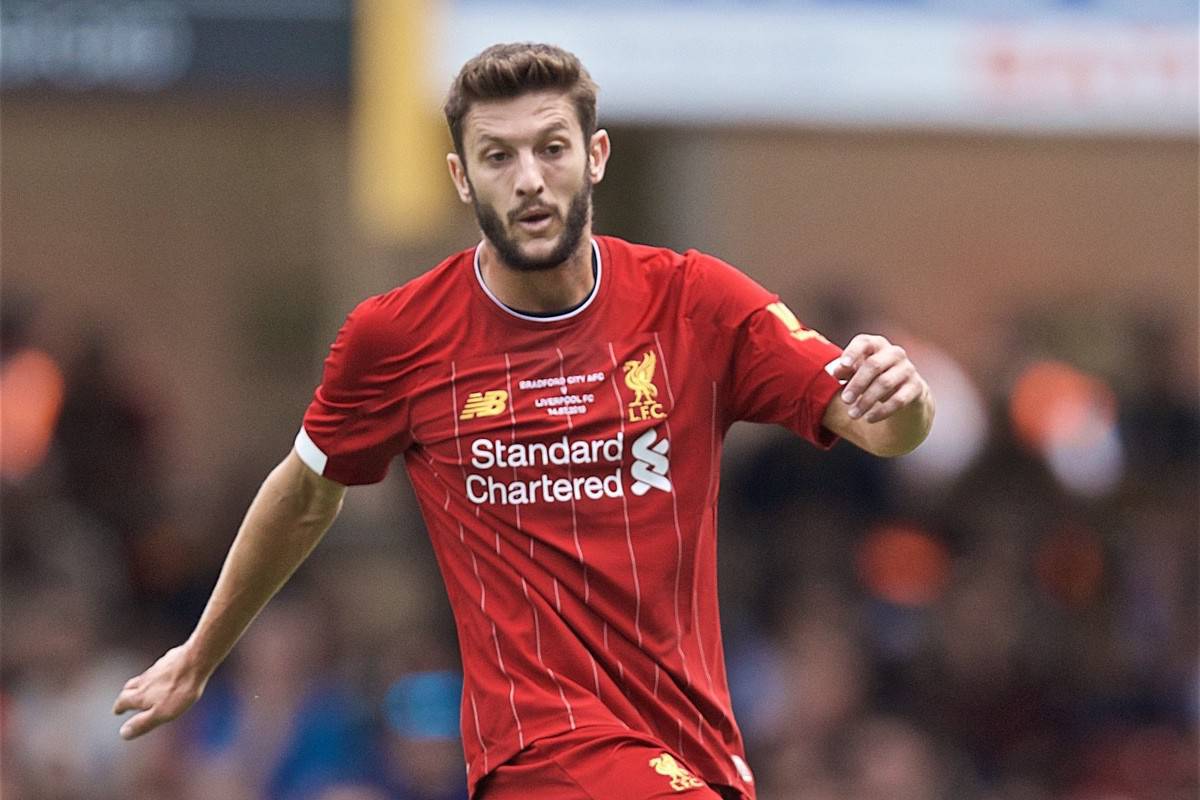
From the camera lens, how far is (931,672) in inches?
405

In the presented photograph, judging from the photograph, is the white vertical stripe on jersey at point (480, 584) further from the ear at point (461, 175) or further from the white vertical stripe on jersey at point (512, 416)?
the ear at point (461, 175)

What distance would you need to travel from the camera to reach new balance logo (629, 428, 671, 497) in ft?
15.2

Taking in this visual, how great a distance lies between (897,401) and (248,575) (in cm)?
171

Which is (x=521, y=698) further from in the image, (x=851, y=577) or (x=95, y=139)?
(x=95, y=139)

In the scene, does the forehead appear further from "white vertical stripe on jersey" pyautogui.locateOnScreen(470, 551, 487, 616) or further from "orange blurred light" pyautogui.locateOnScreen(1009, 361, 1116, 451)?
"orange blurred light" pyautogui.locateOnScreen(1009, 361, 1116, 451)

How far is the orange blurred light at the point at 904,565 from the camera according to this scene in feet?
34.6

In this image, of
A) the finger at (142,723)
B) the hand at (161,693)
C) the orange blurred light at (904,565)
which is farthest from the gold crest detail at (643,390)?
the orange blurred light at (904,565)

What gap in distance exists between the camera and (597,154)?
4.72m

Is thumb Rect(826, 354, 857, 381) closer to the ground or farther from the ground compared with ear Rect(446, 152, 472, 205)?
closer to the ground

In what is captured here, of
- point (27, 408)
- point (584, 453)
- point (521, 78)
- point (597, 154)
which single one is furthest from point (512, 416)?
point (27, 408)

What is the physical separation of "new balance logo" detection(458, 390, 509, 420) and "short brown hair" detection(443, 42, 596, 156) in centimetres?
57

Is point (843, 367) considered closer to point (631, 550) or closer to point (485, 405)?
point (631, 550)

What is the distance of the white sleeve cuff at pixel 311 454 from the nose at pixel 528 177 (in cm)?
Answer: 80

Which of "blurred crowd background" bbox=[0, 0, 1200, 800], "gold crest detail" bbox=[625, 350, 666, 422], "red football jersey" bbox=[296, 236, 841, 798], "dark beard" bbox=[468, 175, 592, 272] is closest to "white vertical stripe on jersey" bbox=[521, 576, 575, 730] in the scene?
"red football jersey" bbox=[296, 236, 841, 798]
